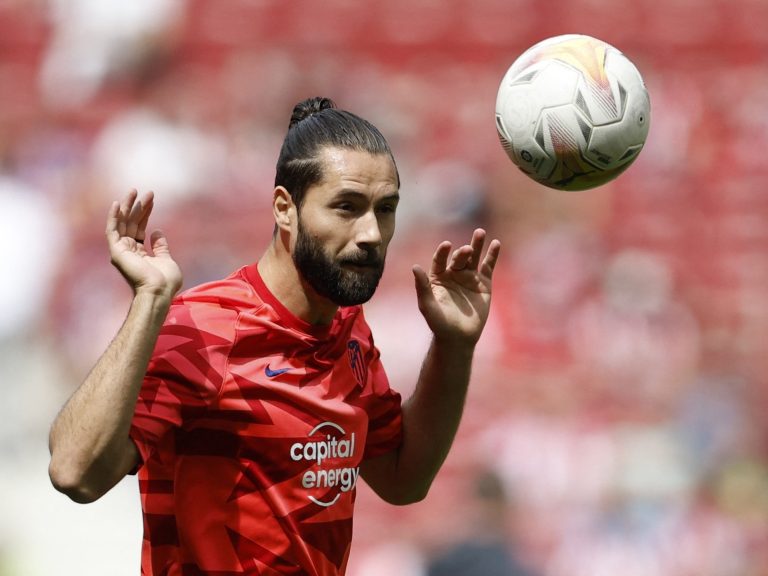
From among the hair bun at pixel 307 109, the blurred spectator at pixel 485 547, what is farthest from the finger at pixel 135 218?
the blurred spectator at pixel 485 547

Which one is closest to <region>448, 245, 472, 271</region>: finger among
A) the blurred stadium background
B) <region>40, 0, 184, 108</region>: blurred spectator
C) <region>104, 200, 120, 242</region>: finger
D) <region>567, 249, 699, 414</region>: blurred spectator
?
<region>104, 200, 120, 242</region>: finger

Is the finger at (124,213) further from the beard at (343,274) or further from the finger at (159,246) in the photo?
the beard at (343,274)

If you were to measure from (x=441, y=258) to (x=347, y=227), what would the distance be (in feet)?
1.41

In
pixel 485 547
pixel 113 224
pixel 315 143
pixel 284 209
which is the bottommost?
pixel 485 547

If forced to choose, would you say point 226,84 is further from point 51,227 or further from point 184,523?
point 184,523

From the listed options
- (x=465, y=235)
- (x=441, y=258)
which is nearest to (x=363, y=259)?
(x=441, y=258)

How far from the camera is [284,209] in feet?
12.5

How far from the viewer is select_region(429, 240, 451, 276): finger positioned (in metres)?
3.87

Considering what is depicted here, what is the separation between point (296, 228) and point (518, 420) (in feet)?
17.6

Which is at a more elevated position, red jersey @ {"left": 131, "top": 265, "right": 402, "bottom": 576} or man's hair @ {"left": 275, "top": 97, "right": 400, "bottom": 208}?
man's hair @ {"left": 275, "top": 97, "right": 400, "bottom": 208}

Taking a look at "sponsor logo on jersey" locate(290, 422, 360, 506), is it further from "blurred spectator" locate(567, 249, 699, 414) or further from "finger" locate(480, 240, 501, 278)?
"blurred spectator" locate(567, 249, 699, 414)

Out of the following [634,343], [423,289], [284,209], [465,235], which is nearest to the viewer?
[284,209]

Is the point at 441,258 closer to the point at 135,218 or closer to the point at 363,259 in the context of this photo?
the point at 363,259

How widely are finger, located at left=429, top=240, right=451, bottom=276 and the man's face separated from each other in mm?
239
